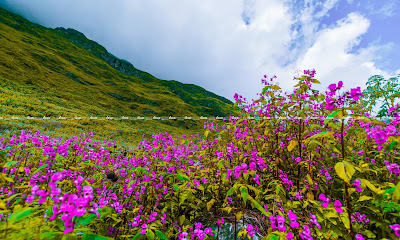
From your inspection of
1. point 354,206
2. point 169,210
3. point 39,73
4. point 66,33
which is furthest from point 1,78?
point 66,33

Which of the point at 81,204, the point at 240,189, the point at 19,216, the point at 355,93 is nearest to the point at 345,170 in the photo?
the point at 355,93

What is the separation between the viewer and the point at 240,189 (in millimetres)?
1896

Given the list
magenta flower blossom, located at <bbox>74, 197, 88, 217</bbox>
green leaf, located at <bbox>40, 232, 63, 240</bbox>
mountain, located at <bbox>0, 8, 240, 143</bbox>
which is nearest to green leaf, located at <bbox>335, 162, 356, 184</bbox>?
magenta flower blossom, located at <bbox>74, 197, 88, 217</bbox>

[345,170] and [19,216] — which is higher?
[345,170]

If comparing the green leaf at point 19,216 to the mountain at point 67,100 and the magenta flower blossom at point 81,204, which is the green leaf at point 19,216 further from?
the mountain at point 67,100

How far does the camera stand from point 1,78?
36.5 metres

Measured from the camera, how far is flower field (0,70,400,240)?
1.53 metres

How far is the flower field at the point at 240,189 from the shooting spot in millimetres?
1528

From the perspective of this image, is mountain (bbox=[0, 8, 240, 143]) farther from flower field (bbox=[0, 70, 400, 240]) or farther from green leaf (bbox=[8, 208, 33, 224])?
green leaf (bbox=[8, 208, 33, 224])

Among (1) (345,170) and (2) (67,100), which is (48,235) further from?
(2) (67,100)

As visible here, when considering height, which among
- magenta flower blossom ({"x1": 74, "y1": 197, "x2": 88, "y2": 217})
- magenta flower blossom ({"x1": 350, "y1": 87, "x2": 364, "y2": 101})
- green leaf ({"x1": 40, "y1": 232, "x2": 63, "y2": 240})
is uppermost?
magenta flower blossom ({"x1": 350, "y1": 87, "x2": 364, "y2": 101})

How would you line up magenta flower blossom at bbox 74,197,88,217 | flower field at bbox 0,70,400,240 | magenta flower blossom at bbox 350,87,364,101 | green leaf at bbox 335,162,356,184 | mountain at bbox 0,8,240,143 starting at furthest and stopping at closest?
mountain at bbox 0,8,240,143
magenta flower blossom at bbox 350,87,364,101
flower field at bbox 0,70,400,240
green leaf at bbox 335,162,356,184
magenta flower blossom at bbox 74,197,88,217

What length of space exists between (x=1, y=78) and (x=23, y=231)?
53380 millimetres

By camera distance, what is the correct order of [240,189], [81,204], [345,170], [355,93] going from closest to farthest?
1. [81,204]
2. [345,170]
3. [355,93]
4. [240,189]
